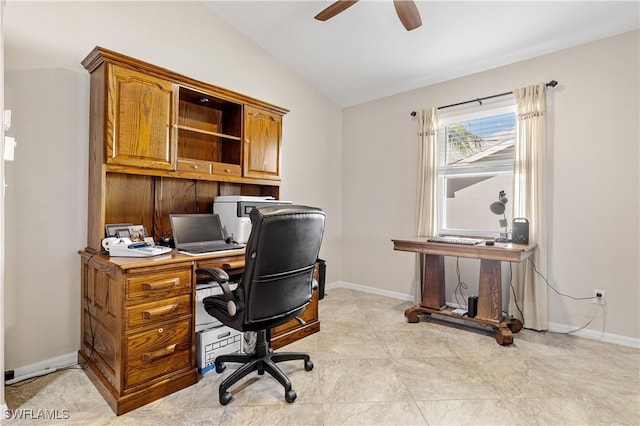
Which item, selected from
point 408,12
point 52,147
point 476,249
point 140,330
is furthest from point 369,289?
point 52,147

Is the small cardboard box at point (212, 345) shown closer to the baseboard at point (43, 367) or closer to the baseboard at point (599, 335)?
the baseboard at point (43, 367)

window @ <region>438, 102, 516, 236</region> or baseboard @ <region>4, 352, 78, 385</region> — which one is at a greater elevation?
window @ <region>438, 102, 516, 236</region>

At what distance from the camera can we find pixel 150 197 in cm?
266

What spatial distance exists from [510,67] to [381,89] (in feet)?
4.73

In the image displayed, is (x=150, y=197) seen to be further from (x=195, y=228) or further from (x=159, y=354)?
(x=159, y=354)

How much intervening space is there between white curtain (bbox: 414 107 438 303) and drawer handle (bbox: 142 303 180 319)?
104 inches

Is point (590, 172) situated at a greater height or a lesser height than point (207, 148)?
lesser

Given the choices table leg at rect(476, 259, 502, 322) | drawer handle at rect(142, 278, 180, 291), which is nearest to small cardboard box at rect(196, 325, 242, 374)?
drawer handle at rect(142, 278, 180, 291)

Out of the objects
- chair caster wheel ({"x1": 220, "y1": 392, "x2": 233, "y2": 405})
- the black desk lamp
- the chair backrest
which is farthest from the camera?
the black desk lamp

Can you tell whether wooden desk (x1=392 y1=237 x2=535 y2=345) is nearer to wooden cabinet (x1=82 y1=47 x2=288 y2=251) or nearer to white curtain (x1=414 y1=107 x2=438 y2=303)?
white curtain (x1=414 y1=107 x2=438 y2=303)

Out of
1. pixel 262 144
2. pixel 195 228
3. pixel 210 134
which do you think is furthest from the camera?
pixel 262 144

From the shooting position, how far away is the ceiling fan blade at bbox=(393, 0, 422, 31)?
223 centimetres

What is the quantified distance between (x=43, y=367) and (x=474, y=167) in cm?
409

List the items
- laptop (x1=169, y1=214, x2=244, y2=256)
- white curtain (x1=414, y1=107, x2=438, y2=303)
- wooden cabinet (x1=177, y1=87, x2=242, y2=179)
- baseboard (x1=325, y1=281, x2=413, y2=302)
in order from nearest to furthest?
laptop (x1=169, y1=214, x2=244, y2=256)
wooden cabinet (x1=177, y1=87, x2=242, y2=179)
white curtain (x1=414, y1=107, x2=438, y2=303)
baseboard (x1=325, y1=281, x2=413, y2=302)
